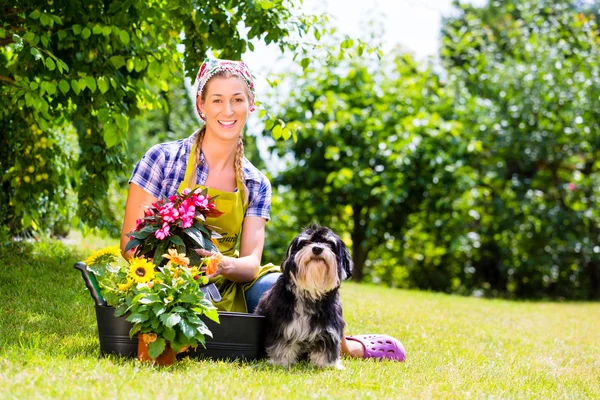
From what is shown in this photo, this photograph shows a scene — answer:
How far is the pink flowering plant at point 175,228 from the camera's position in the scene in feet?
10.5

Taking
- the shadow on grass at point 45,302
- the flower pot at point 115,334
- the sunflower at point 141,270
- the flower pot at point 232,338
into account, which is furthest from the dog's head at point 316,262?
the shadow on grass at point 45,302

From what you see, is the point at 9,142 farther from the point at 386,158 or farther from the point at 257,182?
the point at 386,158

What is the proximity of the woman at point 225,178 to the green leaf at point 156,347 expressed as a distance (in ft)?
1.84

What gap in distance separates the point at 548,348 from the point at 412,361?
155 cm

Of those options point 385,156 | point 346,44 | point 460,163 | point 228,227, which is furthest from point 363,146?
point 228,227

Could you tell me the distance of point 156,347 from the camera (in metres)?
3.00

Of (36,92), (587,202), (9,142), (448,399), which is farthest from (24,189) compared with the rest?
(587,202)

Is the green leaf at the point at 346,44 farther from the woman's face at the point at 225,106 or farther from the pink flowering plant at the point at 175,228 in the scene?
the pink flowering plant at the point at 175,228

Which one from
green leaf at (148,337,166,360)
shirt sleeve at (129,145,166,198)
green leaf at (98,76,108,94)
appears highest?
green leaf at (98,76,108,94)

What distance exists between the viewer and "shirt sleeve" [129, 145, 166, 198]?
11.7 feet

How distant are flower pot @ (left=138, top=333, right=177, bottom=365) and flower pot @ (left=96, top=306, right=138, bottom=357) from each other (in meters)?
0.08

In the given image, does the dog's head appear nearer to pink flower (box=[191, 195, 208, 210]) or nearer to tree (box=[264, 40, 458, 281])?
pink flower (box=[191, 195, 208, 210])

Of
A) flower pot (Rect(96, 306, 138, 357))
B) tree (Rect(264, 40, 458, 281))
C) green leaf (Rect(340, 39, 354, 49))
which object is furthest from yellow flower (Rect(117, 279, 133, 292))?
tree (Rect(264, 40, 458, 281))

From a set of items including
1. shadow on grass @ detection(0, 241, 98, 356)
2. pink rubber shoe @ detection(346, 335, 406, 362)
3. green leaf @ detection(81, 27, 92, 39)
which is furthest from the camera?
green leaf @ detection(81, 27, 92, 39)
